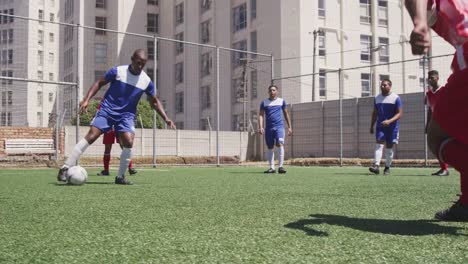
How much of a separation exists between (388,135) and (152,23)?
4721 centimetres

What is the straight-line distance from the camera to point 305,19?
126ft

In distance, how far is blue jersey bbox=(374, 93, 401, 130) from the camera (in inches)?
447

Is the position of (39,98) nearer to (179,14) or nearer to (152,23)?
(179,14)

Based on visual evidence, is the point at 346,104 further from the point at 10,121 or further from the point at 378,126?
the point at 10,121

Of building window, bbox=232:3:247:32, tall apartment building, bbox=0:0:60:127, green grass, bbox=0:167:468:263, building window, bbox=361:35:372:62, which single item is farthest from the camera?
building window, bbox=232:3:247:32

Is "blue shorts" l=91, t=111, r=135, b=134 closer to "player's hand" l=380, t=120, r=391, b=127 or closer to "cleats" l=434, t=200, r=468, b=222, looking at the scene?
"cleats" l=434, t=200, r=468, b=222

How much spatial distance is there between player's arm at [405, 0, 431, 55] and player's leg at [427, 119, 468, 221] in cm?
81

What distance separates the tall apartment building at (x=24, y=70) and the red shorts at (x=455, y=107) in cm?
1534

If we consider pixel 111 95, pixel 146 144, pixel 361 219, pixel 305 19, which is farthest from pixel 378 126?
pixel 305 19

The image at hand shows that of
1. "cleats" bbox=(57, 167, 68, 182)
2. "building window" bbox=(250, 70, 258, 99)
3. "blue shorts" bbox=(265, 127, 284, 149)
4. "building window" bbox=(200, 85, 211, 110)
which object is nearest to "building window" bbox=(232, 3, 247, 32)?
"building window" bbox=(250, 70, 258, 99)

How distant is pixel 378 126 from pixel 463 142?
28.0ft

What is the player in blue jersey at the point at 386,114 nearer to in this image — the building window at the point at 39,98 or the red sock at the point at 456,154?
the red sock at the point at 456,154

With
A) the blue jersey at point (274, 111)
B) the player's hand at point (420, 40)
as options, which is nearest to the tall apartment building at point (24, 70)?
the blue jersey at point (274, 111)

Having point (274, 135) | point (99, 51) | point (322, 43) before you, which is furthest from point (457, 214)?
point (322, 43)
